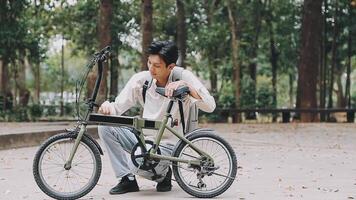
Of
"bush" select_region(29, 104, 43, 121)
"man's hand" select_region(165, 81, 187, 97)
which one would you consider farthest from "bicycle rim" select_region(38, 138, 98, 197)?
"bush" select_region(29, 104, 43, 121)

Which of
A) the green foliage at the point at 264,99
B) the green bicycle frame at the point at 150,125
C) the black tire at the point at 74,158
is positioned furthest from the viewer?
the green foliage at the point at 264,99

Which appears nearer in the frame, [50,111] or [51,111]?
[50,111]

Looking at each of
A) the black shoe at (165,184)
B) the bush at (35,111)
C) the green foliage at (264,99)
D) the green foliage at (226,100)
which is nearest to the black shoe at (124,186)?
the black shoe at (165,184)

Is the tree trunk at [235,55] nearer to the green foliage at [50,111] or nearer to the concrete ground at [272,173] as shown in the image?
the green foliage at [50,111]

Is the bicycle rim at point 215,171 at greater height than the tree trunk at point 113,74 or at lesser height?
lesser

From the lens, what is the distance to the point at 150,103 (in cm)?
544

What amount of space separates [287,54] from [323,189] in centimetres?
2506

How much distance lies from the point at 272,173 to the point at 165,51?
2.68 meters

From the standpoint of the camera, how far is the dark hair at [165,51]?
5.20 m

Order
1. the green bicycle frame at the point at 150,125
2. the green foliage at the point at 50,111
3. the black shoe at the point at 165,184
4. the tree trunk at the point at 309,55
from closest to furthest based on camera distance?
the green bicycle frame at the point at 150,125 → the black shoe at the point at 165,184 → the tree trunk at the point at 309,55 → the green foliage at the point at 50,111

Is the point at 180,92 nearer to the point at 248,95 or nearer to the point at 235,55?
the point at 235,55

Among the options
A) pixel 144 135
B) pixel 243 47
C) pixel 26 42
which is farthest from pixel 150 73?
pixel 243 47

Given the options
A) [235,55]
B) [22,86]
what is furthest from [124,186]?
[22,86]

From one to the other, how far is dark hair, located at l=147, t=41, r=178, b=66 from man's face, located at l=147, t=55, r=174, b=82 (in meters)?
0.03
